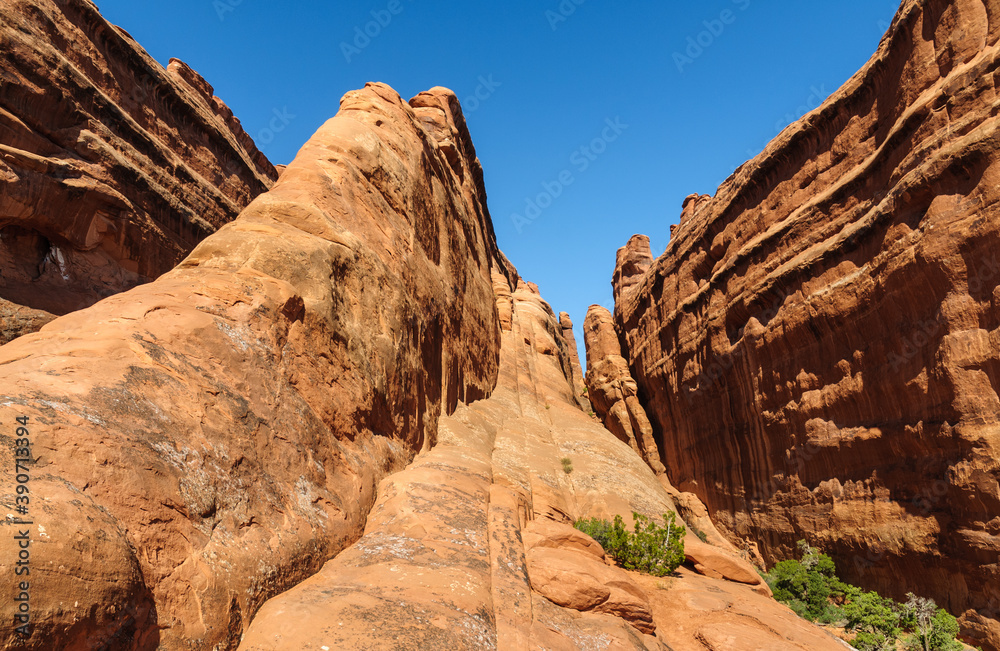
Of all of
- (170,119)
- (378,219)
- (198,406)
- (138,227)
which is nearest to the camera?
(198,406)

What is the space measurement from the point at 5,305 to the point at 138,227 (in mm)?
5850

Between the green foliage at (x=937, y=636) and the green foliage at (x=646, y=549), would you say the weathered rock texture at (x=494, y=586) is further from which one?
the green foliage at (x=937, y=636)

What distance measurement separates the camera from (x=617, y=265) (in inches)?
1773

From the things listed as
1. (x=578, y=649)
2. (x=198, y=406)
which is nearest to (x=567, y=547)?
(x=578, y=649)

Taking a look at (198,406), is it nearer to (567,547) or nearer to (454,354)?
(567,547)

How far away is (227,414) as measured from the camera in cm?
688

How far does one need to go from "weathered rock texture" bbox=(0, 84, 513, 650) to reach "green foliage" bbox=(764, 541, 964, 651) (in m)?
12.2

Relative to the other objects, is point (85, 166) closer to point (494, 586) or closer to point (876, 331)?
point (494, 586)

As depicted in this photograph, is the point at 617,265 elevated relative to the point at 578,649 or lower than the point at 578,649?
elevated

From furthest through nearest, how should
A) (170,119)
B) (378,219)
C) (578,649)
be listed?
(170,119) → (378,219) → (578,649)

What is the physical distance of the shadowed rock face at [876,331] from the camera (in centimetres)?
1305

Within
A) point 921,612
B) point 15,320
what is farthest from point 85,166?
point 921,612

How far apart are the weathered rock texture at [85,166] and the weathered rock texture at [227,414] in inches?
417

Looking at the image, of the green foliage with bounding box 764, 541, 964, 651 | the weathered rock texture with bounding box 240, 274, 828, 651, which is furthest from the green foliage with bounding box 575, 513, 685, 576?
the green foliage with bounding box 764, 541, 964, 651
